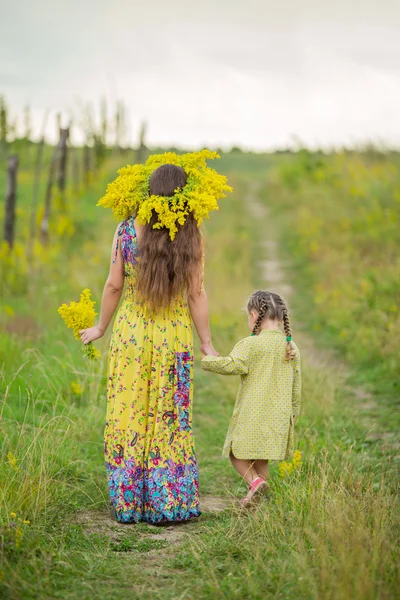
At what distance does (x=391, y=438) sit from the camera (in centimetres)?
546

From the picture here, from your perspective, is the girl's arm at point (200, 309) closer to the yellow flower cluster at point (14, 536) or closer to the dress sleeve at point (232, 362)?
the dress sleeve at point (232, 362)

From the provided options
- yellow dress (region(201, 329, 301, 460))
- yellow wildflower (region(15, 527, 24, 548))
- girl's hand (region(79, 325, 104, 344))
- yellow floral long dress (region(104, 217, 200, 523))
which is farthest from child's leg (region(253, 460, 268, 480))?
yellow wildflower (region(15, 527, 24, 548))

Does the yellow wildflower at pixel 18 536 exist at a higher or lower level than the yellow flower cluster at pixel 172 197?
lower

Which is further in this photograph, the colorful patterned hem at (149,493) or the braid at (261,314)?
the braid at (261,314)

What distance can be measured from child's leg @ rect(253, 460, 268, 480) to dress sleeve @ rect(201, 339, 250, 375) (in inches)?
22.7

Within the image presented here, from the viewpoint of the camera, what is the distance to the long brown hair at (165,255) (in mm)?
3902

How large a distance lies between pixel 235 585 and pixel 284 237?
1488 centimetres

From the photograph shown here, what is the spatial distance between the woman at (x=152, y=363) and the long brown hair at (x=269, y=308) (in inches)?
13.2

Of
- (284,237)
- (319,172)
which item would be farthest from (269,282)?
(319,172)

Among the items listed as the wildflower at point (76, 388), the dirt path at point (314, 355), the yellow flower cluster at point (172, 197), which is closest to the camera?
the yellow flower cluster at point (172, 197)

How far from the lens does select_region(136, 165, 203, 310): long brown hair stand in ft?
12.8

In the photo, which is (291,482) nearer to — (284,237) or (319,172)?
(284,237)

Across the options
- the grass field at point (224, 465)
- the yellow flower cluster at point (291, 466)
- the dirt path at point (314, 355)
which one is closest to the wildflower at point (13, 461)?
the grass field at point (224, 465)

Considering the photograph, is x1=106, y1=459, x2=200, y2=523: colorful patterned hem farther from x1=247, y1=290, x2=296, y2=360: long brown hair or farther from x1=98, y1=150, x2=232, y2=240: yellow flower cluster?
x1=98, y1=150, x2=232, y2=240: yellow flower cluster
